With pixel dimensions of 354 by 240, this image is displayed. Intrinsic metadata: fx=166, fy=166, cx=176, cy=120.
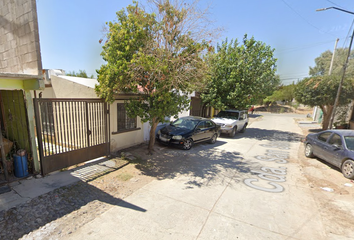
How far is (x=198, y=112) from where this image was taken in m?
16.2

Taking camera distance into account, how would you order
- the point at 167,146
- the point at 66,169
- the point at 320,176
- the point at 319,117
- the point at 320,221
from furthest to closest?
the point at 319,117, the point at 167,146, the point at 320,176, the point at 66,169, the point at 320,221

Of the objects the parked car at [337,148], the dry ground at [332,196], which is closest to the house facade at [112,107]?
the dry ground at [332,196]

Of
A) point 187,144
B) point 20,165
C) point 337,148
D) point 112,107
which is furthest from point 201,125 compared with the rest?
point 20,165

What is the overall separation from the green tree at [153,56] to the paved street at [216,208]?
99.9 inches

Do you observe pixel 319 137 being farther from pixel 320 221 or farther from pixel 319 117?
pixel 319 117

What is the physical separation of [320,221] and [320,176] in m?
3.05

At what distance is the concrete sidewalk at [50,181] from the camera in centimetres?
378

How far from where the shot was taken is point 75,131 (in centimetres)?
608

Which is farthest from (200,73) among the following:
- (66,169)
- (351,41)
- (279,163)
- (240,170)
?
(351,41)

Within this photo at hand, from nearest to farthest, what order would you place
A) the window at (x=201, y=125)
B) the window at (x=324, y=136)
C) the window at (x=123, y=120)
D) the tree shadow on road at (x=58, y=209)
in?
the tree shadow on road at (x=58, y=209) < the window at (x=324, y=136) < the window at (x=123, y=120) < the window at (x=201, y=125)

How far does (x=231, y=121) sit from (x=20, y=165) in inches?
437

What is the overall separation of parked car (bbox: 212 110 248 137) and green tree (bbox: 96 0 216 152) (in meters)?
6.34

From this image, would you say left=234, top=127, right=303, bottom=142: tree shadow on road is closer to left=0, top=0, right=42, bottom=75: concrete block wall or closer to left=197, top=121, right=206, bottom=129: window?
left=197, top=121, right=206, bottom=129: window

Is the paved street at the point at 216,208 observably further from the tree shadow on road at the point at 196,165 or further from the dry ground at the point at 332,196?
the dry ground at the point at 332,196
